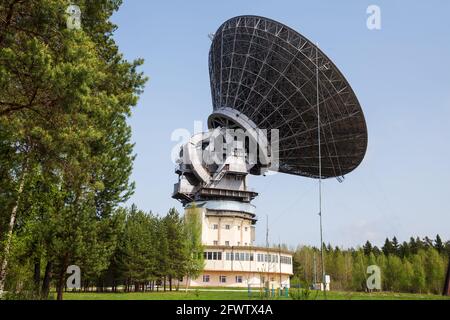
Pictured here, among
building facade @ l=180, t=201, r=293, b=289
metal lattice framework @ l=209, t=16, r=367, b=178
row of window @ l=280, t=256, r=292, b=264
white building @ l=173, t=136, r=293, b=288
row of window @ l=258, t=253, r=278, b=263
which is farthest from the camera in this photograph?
row of window @ l=280, t=256, r=292, b=264

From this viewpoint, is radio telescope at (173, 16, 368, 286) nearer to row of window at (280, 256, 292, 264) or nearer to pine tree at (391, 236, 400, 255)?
row of window at (280, 256, 292, 264)

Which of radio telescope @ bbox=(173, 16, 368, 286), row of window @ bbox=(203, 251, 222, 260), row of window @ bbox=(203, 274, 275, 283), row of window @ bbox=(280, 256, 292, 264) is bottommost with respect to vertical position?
row of window @ bbox=(203, 274, 275, 283)

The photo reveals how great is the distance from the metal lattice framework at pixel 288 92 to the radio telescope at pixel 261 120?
12 centimetres

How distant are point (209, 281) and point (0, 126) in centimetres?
6113

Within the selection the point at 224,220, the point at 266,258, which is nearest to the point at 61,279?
the point at 224,220

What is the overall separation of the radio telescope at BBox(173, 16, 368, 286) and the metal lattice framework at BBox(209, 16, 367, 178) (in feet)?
0.38

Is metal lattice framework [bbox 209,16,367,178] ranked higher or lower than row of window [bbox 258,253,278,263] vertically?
higher

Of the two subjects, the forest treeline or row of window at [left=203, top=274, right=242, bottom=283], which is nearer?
row of window at [left=203, top=274, right=242, bottom=283]

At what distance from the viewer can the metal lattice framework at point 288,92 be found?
4778 cm

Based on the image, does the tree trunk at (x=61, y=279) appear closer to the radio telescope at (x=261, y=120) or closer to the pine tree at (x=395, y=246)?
the radio telescope at (x=261, y=120)

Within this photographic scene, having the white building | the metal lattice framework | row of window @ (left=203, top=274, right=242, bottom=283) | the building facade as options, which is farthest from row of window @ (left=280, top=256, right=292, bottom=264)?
the metal lattice framework

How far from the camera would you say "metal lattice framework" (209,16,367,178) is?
47781 millimetres
